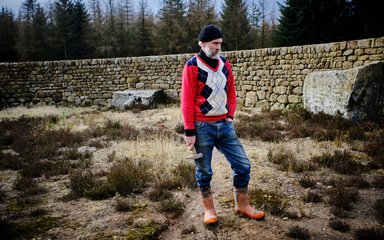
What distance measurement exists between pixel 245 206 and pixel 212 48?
1924mm

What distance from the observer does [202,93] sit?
324 cm

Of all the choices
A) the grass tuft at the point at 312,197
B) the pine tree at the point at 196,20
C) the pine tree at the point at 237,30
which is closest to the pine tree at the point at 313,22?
the pine tree at the point at 237,30

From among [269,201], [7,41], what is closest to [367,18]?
[269,201]

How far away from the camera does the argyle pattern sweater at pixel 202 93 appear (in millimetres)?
3172

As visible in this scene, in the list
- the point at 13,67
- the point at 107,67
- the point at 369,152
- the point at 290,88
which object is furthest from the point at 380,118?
the point at 13,67

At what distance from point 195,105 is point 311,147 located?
13.2 feet

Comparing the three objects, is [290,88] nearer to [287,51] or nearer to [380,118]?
[287,51]

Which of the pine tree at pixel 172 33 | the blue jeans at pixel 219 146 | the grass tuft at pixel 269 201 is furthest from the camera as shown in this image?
the pine tree at pixel 172 33

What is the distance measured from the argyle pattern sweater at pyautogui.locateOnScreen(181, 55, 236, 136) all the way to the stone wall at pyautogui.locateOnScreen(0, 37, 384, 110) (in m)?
7.96

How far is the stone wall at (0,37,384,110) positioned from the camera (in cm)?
1083

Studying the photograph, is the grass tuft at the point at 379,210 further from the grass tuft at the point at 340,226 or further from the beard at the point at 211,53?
the beard at the point at 211,53

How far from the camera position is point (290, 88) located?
11141mm

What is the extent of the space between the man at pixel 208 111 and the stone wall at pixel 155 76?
7.93 metres

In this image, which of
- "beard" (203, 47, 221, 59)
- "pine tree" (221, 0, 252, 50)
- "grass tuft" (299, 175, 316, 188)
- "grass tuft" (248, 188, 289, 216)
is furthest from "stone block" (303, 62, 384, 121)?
"pine tree" (221, 0, 252, 50)
